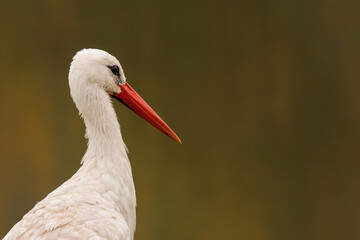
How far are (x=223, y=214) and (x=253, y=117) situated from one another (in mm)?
715

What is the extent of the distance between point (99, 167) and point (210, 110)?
79.5 inches

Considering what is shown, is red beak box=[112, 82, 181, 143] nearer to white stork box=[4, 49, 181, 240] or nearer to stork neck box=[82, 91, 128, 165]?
white stork box=[4, 49, 181, 240]

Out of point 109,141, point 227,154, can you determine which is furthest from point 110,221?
point 227,154

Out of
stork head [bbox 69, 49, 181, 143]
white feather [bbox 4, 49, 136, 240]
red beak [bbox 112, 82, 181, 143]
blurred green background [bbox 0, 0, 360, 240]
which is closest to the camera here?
white feather [bbox 4, 49, 136, 240]

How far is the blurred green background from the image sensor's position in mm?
4379

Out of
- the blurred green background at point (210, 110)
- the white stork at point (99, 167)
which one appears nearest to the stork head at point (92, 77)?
the white stork at point (99, 167)

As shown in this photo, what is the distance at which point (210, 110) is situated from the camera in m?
4.46

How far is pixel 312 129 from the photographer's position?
4.41 metres

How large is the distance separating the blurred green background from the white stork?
179cm

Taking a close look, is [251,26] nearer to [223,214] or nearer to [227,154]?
[227,154]

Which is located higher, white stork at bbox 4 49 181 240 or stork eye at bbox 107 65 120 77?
stork eye at bbox 107 65 120 77

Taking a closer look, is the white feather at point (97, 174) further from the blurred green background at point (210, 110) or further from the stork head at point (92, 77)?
the blurred green background at point (210, 110)

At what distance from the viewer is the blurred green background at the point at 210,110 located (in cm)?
438

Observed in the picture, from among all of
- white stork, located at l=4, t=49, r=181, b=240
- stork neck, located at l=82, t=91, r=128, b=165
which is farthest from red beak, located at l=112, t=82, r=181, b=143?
stork neck, located at l=82, t=91, r=128, b=165
